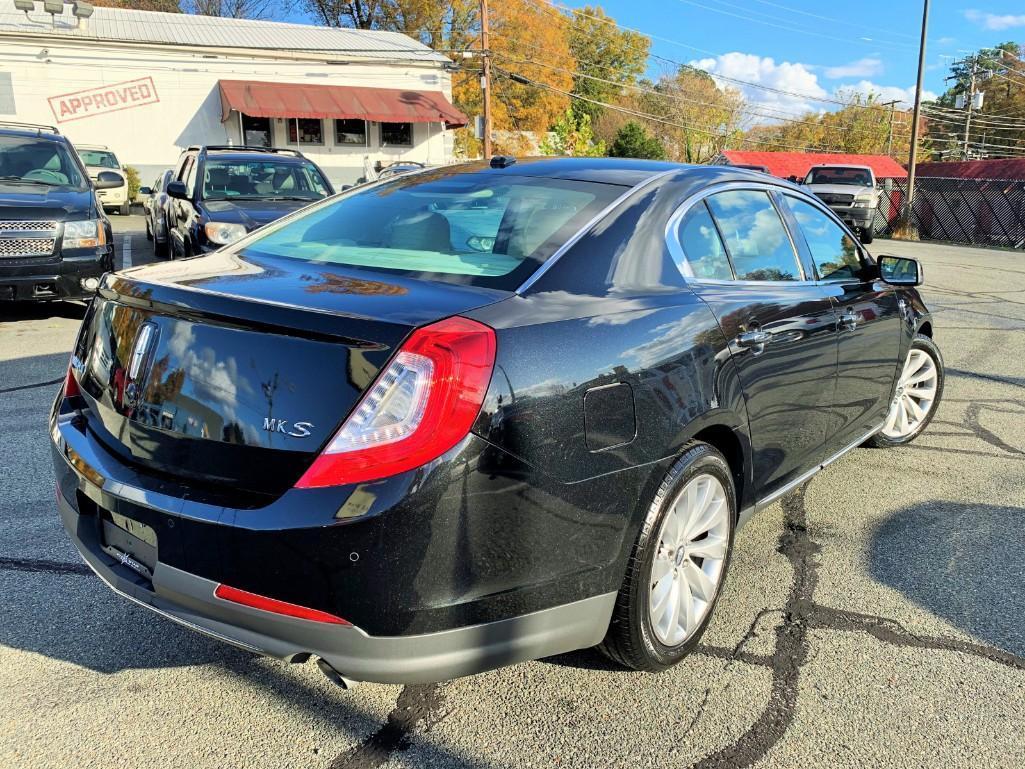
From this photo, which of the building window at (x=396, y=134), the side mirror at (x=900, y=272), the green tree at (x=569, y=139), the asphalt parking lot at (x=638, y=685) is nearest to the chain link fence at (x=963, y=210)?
the building window at (x=396, y=134)

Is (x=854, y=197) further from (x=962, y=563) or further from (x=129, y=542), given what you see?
(x=129, y=542)

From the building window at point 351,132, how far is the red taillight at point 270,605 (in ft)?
101

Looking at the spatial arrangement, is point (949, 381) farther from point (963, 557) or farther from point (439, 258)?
point (439, 258)

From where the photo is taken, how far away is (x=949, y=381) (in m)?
6.67

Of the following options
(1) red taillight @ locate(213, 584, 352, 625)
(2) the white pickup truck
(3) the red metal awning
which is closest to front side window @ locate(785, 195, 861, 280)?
(1) red taillight @ locate(213, 584, 352, 625)

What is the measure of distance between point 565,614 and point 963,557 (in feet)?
7.35

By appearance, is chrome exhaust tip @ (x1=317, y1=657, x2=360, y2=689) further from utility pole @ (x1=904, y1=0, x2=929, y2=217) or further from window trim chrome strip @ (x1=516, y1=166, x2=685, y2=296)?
utility pole @ (x1=904, y1=0, x2=929, y2=217)

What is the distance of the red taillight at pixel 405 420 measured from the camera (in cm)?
192

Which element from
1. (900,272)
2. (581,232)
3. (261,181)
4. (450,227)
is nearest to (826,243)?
Result: (900,272)

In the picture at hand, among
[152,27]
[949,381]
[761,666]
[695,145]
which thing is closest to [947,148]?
[695,145]

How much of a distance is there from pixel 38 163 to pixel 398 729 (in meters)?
8.30

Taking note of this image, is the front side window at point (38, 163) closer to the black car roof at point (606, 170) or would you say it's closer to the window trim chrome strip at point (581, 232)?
the black car roof at point (606, 170)

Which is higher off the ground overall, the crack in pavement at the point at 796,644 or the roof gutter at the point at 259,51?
the roof gutter at the point at 259,51

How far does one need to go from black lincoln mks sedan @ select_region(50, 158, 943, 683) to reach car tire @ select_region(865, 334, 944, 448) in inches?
80.5
